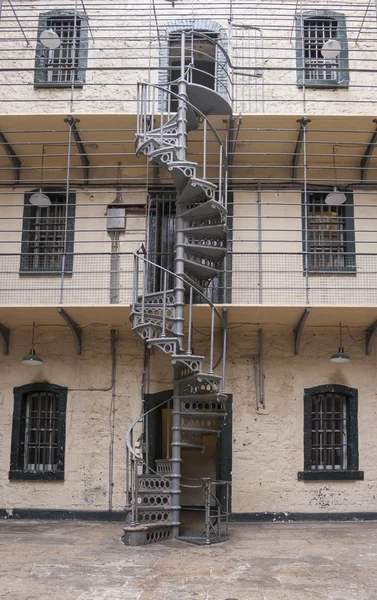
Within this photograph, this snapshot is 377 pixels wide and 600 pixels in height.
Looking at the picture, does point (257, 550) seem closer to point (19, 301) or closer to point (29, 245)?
point (19, 301)

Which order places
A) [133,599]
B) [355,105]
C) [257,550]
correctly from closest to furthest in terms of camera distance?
[133,599]
[257,550]
[355,105]

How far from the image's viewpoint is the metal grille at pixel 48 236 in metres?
11.2

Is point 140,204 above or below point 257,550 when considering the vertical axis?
above

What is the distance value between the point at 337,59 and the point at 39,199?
560cm

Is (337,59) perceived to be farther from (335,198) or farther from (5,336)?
(5,336)

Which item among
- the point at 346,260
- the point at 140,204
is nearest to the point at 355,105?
the point at 346,260

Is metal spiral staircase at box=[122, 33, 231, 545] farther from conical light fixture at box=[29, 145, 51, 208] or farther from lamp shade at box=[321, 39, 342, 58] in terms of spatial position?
lamp shade at box=[321, 39, 342, 58]

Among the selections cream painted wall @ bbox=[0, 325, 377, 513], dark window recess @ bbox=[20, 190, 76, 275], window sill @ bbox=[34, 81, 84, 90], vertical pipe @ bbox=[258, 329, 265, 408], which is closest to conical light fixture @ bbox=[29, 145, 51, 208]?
dark window recess @ bbox=[20, 190, 76, 275]

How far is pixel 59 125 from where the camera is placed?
10805 mm

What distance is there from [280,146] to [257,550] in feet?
21.4

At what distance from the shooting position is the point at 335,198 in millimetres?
10688

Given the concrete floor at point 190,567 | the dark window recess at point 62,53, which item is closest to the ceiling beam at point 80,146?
the dark window recess at point 62,53

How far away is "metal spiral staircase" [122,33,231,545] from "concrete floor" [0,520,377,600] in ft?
2.00

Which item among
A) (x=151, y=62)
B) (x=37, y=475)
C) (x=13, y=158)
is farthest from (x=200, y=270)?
(x=151, y=62)
